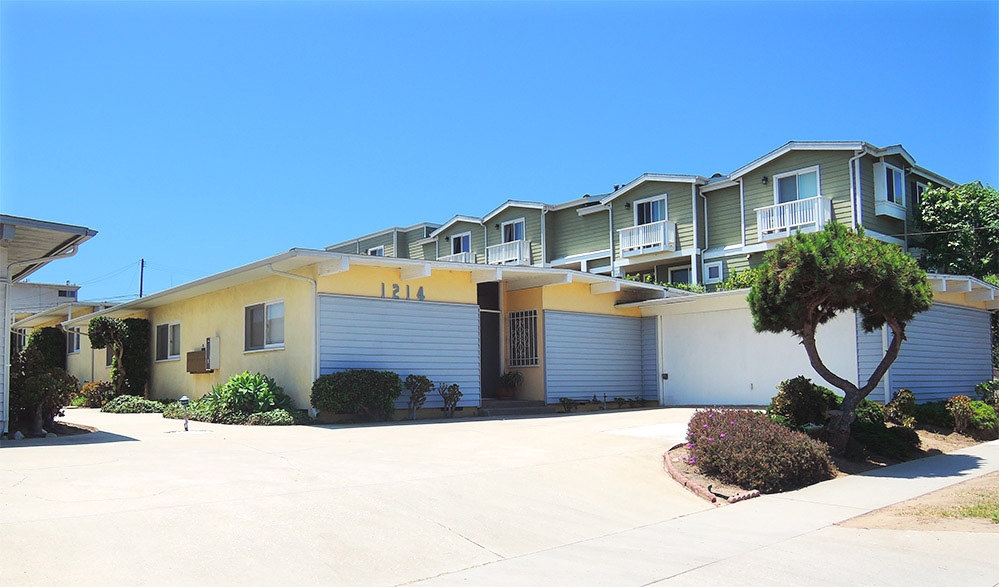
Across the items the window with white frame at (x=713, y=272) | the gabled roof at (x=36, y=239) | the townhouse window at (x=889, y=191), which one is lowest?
the gabled roof at (x=36, y=239)

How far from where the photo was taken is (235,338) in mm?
18938

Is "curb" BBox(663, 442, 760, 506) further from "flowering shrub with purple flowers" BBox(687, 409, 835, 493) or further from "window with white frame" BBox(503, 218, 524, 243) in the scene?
"window with white frame" BBox(503, 218, 524, 243)

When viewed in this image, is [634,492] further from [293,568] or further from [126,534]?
[126,534]

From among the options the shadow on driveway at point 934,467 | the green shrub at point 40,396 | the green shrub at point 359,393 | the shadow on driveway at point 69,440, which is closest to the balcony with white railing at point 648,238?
the green shrub at point 359,393

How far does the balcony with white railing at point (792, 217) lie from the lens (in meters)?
24.0

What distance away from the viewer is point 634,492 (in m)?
9.43

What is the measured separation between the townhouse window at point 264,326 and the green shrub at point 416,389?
2.85 meters

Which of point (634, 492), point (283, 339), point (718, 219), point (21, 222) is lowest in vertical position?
point (634, 492)

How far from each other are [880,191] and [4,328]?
2262cm

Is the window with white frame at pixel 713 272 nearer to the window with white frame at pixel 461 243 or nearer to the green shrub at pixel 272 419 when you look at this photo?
the window with white frame at pixel 461 243

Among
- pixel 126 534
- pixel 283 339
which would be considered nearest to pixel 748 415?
pixel 126 534

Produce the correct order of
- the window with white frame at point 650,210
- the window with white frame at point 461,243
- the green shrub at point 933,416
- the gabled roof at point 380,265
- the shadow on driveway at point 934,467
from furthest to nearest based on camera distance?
the window with white frame at point 461,243 < the window with white frame at point 650,210 < the gabled roof at point 380,265 < the green shrub at point 933,416 < the shadow on driveway at point 934,467

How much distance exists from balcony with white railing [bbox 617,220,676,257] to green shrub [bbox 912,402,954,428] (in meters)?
13.0

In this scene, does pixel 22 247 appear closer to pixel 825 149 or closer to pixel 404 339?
pixel 404 339
